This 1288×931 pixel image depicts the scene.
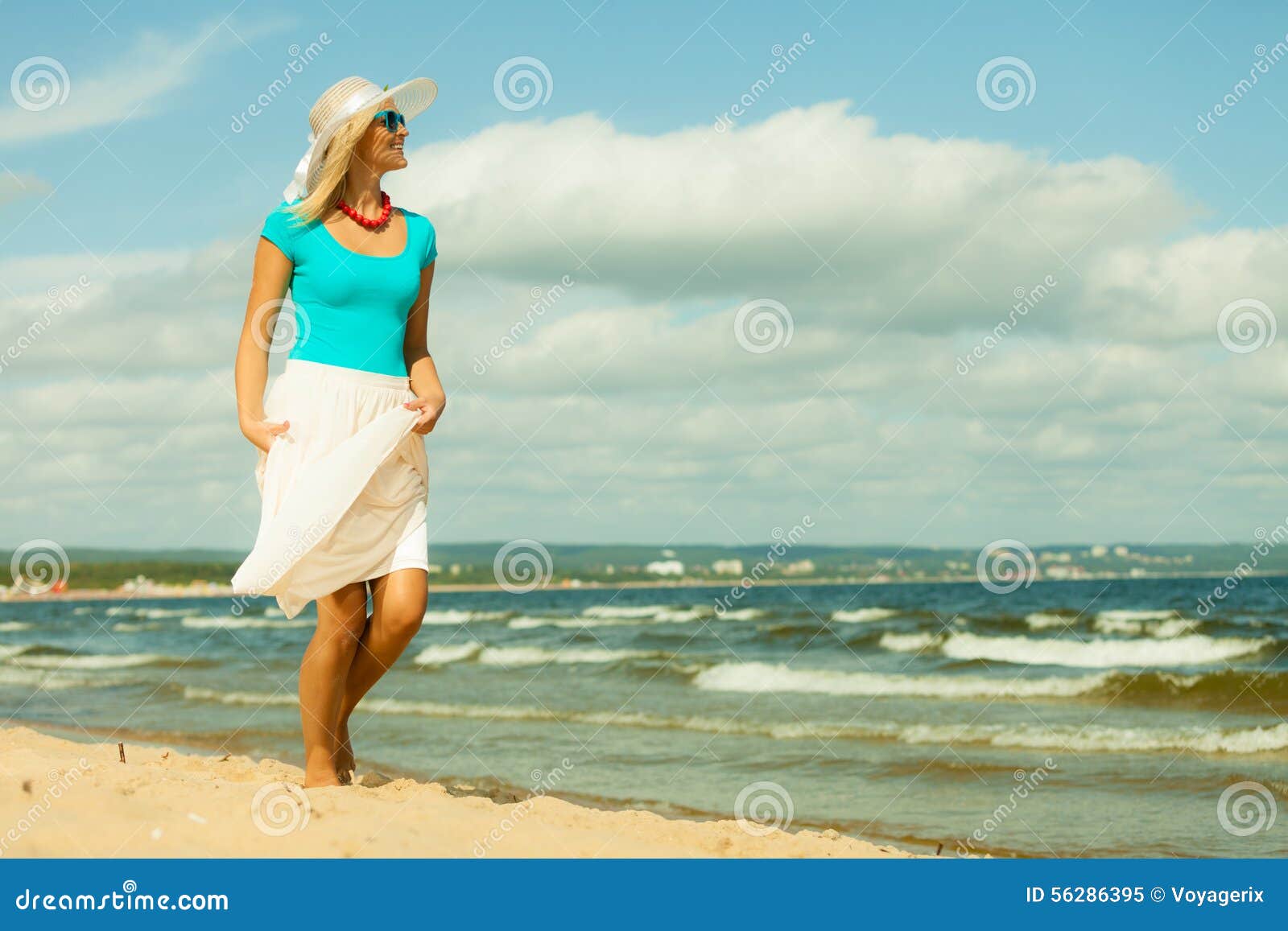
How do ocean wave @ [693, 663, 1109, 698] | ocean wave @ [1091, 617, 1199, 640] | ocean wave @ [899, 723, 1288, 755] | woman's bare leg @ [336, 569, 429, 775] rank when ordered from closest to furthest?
woman's bare leg @ [336, 569, 429, 775] → ocean wave @ [899, 723, 1288, 755] → ocean wave @ [693, 663, 1109, 698] → ocean wave @ [1091, 617, 1199, 640]

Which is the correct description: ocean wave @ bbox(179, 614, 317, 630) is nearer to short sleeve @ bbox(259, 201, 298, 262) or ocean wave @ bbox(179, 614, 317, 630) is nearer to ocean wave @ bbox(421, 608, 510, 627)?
ocean wave @ bbox(421, 608, 510, 627)

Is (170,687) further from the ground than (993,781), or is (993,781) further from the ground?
(170,687)

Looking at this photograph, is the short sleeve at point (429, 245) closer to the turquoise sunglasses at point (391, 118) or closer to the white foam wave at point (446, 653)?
the turquoise sunglasses at point (391, 118)

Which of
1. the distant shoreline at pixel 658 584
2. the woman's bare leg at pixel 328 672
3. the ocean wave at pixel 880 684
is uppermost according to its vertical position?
the distant shoreline at pixel 658 584

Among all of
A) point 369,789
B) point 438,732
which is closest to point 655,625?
point 438,732

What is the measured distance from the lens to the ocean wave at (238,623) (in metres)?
36.3

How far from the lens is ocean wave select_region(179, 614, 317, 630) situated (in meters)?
36.3

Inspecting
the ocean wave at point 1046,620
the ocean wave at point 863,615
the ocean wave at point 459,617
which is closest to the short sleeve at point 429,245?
the ocean wave at point 1046,620

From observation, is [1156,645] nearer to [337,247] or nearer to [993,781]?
[993,781]

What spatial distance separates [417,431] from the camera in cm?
382

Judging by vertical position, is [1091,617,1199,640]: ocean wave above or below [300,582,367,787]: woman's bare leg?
above

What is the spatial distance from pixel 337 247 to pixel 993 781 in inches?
225

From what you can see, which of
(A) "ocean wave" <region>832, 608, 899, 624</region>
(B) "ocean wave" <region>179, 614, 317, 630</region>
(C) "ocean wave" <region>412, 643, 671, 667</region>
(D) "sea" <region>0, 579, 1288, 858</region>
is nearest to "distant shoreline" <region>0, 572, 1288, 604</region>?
(B) "ocean wave" <region>179, 614, 317, 630</region>

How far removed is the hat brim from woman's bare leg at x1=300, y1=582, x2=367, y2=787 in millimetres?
1353
